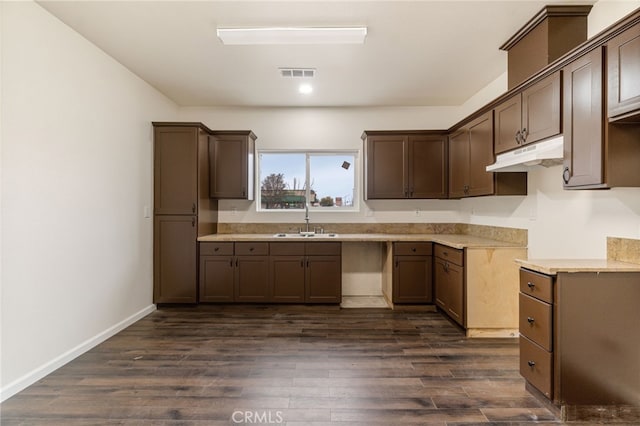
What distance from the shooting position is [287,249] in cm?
389

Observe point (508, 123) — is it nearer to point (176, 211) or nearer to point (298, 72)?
point (298, 72)

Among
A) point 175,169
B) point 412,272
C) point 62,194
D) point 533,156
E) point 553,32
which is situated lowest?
point 412,272

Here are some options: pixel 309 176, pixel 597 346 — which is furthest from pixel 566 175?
pixel 309 176

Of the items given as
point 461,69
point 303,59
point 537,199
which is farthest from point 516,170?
point 303,59

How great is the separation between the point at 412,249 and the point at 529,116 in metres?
1.89

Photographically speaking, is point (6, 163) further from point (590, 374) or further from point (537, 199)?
point (537, 199)

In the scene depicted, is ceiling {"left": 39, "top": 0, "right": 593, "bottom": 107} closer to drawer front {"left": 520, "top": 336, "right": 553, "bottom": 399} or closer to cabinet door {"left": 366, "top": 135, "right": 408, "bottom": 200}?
cabinet door {"left": 366, "top": 135, "right": 408, "bottom": 200}

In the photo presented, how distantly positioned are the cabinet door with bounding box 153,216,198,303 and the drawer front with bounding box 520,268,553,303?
11.1 feet

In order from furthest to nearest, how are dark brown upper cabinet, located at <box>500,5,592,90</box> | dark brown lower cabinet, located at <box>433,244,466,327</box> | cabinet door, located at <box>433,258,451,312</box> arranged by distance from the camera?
1. cabinet door, located at <box>433,258,451,312</box>
2. dark brown lower cabinet, located at <box>433,244,466,327</box>
3. dark brown upper cabinet, located at <box>500,5,592,90</box>

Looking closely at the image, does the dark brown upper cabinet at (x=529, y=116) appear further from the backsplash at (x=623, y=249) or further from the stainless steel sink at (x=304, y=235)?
the stainless steel sink at (x=304, y=235)

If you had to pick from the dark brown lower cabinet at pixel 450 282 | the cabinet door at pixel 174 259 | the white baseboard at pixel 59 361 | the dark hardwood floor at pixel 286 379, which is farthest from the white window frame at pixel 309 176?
the white baseboard at pixel 59 361

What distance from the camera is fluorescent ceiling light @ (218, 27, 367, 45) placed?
2570mm

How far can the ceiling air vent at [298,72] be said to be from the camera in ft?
10.8

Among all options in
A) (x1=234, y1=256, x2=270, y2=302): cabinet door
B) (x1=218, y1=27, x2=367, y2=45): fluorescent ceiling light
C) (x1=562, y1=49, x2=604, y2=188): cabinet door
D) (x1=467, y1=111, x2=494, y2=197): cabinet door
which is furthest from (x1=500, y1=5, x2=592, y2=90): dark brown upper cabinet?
(x1=234, y1=256, x2=270, y2=302): cabinet door
